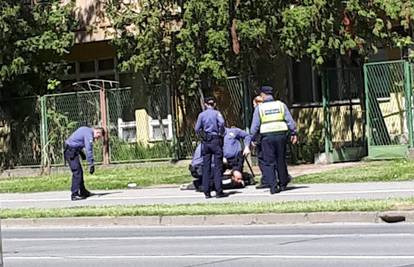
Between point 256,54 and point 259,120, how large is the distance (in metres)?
7.03

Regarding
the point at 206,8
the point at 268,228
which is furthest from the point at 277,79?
the point at 268,228

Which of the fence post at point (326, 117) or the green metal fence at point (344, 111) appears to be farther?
the green metal fence at point (344, 111)

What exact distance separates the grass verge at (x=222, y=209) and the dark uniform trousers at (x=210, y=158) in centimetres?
135

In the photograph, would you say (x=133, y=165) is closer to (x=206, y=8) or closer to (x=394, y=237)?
(x=206, y=8)

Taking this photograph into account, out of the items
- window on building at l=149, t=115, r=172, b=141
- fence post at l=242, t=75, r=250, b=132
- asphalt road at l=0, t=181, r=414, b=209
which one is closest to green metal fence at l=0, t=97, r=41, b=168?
window on building at l=149, t=115, r=172, b=141

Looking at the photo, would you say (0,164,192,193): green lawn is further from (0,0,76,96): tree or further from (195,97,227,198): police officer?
(195,97,227,198): police officer

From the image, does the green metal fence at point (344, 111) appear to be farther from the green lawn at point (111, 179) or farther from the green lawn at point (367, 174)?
the green lawn at point (111, 179)

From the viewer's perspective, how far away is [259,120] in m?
17.9

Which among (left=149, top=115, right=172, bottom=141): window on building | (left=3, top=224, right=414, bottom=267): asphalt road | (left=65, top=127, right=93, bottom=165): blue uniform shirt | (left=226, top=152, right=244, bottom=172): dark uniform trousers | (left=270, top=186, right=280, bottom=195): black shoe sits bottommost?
(left=3, top=224, right=414, bottom=267): asphalt road

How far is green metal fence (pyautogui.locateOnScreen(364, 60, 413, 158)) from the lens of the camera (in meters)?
23.4

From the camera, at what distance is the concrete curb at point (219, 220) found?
45.9 feet

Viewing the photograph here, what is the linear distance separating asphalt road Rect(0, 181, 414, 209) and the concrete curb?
195 cm

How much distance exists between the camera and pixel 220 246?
473 inches

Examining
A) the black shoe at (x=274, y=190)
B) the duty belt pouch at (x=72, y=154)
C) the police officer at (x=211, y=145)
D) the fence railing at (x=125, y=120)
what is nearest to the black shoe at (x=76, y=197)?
the duty belt pouch at (x=72, y=154)
